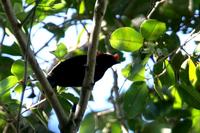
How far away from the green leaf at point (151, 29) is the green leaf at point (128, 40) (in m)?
0.03

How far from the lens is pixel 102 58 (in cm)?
317

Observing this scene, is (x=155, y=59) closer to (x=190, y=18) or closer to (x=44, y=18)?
(x=44, y=18)

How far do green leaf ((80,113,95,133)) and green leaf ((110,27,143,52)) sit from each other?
1.27ft

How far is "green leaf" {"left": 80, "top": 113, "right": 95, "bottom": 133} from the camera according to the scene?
8.63 ft

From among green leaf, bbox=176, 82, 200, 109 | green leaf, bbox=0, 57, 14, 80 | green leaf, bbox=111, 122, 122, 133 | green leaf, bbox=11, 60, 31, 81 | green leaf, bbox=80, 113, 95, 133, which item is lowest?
green leaf, bbox=111, 122, 122, 133

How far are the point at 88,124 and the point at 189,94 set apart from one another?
51 centimetres

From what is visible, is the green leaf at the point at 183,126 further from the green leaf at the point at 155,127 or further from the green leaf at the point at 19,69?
the green leaf at the point at 19,69

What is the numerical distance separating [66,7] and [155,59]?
0.88 metres

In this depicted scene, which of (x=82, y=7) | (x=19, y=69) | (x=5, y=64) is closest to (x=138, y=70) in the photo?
(x=19, y=69)

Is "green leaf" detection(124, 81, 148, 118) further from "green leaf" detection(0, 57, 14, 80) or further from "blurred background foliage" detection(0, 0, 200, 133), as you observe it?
"green leaf" detection(0, 57, 14, 80)

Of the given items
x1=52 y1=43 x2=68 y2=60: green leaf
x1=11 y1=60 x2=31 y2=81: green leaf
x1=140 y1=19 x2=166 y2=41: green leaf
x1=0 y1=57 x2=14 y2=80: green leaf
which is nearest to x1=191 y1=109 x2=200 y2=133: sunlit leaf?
x1=140 y1=19 x2=166 y2=41: green leaf

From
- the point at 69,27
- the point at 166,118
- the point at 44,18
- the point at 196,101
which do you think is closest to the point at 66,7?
the point at 44,18

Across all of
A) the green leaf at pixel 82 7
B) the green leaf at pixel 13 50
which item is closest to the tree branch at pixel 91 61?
the green leaf at pixel 13 50

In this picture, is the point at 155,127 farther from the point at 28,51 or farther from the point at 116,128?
the point at 28,51
